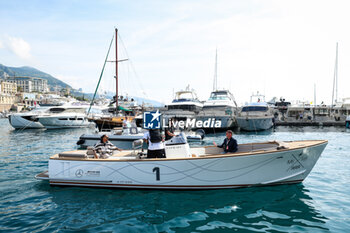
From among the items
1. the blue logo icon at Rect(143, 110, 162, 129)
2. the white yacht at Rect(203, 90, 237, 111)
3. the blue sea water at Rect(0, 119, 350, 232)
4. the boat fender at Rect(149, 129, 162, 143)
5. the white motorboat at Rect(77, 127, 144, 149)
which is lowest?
the blue sea water at Rect(0, 119, 350, 232)

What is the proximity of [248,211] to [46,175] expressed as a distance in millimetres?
6541

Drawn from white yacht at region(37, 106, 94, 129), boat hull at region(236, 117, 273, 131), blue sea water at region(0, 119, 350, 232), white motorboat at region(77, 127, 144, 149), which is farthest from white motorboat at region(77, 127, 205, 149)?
white yacht at region(37, 106, 94, 129)

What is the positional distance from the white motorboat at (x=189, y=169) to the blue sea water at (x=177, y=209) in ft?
0.94

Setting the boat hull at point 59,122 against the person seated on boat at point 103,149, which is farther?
the boat hull at point 59,122

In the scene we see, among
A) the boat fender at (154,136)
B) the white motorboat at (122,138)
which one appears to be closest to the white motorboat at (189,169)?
the boat fender at (154,136)

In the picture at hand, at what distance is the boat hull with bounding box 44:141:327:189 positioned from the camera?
6.29m

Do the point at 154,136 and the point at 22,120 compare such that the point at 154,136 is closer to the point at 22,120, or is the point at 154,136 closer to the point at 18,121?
the point at 22,120

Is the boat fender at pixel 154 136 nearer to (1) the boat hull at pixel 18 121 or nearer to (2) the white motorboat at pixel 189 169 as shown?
(2) the white motorboat at pixel 189 169

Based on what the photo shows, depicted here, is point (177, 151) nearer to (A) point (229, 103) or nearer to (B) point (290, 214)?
(B) point (290, 214)

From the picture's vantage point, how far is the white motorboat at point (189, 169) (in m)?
6.29

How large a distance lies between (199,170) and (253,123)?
19286 millimetres

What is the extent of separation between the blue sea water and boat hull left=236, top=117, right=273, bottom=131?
53.4ft

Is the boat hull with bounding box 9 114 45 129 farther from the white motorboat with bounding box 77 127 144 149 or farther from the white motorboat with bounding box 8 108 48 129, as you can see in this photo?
the white motorboat with bounding box 77 127 144 149

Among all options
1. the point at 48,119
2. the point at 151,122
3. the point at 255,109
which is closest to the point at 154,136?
the point at 151,122
